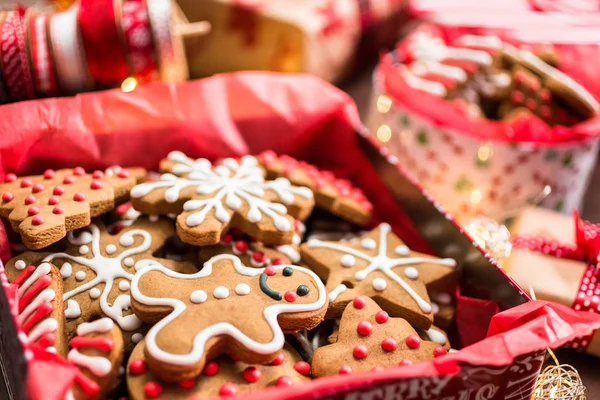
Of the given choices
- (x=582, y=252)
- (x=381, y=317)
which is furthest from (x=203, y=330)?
(x=582, y=252)

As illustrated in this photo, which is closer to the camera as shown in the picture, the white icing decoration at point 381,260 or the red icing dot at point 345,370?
the red icing dot at point 345,370

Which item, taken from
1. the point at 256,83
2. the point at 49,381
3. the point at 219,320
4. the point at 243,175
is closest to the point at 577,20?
the point at 256,83

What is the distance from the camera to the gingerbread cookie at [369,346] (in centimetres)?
72

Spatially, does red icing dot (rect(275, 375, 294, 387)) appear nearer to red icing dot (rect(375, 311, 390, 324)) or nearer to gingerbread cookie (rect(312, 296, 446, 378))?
gingerbread cookie (rect(312, 296, 446, 378))

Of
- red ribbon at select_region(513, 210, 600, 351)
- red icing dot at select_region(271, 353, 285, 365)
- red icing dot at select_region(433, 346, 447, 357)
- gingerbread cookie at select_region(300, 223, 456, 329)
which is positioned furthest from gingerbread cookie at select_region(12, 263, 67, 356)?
red ribbon at select_region(513, 210, 600, 351)

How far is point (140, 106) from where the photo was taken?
104 centimetres

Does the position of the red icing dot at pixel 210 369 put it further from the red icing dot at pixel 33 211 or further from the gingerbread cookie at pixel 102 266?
the red icing dot at pixel 33 211

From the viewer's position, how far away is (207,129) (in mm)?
1071

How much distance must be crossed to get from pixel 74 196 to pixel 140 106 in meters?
0.26

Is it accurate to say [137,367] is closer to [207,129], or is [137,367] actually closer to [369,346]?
[369,346]

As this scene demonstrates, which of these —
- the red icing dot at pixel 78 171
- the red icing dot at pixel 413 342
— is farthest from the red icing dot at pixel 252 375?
the red icing dot at pixel 78 171

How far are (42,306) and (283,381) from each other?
32 centimetres

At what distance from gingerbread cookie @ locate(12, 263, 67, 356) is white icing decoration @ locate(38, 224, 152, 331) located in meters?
0.05

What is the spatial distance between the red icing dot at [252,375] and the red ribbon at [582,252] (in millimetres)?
538
